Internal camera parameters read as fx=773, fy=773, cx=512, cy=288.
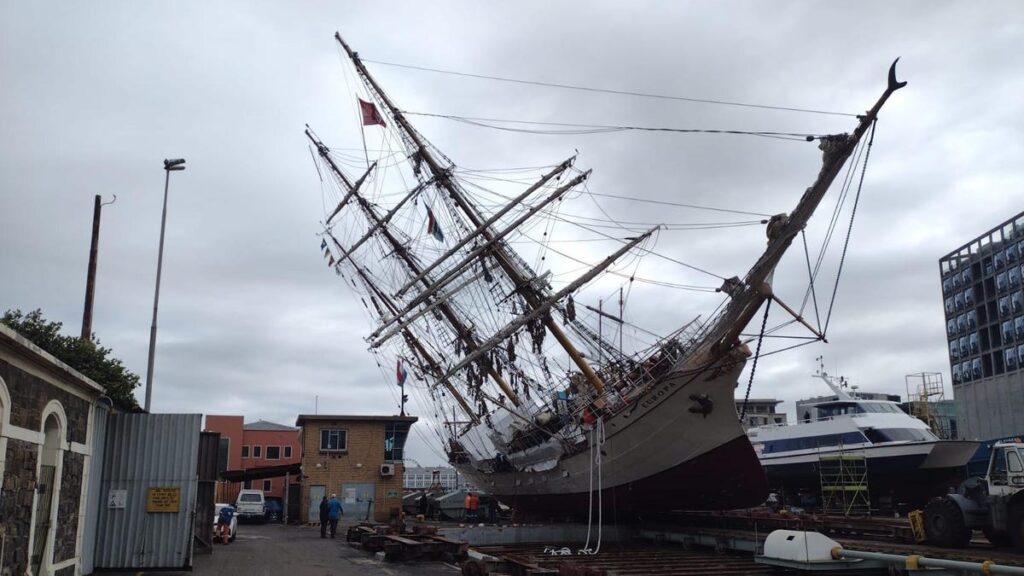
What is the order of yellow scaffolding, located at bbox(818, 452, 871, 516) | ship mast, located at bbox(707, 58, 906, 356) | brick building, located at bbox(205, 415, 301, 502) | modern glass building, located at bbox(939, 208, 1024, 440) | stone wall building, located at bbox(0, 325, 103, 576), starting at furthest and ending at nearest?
brick building, located at bbox(205, 415, 301, 502) → modern glass building, located at bbox(939, 208, 1024, 440) → yellow scaffolding, located at bbox(818, 452, 871, 516) → ship mast, located at bbox(707, 58, 906, 356) → stone wall building, located at bbox(0, 325, 103, 576)

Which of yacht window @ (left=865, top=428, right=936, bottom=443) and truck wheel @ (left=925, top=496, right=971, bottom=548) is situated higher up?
yacht window @ (left=865, top=428, right=936, bottom=443)

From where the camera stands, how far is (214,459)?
18.4 meters

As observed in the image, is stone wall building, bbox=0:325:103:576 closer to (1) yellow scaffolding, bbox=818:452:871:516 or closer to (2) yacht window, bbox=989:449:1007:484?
(2) yacht window, bbox=989:449:1007:484

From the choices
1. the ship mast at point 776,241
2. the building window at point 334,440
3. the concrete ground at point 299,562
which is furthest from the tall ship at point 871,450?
the building window at point 334,440

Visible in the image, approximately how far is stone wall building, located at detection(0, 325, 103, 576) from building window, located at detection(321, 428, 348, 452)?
21563 mm

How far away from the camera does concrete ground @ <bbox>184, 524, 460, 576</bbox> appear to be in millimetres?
15656

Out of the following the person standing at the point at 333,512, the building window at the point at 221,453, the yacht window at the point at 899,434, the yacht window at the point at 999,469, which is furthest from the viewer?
the yacht window at the point at 899,434

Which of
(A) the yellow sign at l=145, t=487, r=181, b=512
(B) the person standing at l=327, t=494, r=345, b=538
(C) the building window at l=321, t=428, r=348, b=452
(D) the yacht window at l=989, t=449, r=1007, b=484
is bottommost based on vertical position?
(B) the person standing at l=327, t=494, r=345, b=538

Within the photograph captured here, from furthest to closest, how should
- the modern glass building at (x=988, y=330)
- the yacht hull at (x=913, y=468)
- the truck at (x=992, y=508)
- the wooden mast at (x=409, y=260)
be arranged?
the modern glass building at (x=988, y=330)
the wooden mast at (x=409, y=260)
the yacht hull at (x=913, y=468)
the truck at (x=992, y=508)

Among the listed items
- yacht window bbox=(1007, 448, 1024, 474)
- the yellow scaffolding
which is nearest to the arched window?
yacht window bbox=(1007, 448, 1024, 474)

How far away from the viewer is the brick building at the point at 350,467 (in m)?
35.1

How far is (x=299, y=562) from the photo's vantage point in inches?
683

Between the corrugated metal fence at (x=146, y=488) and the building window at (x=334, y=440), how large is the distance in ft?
65.2

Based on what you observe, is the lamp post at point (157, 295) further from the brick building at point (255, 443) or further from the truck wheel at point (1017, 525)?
the brick building at point (255, 443)
